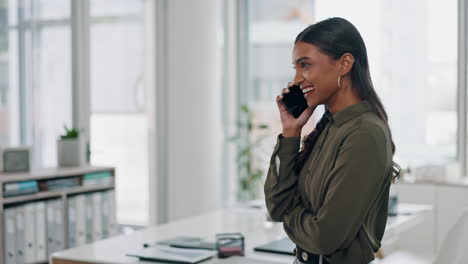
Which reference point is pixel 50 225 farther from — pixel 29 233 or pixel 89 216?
pixel 89 216

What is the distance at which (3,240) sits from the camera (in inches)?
140

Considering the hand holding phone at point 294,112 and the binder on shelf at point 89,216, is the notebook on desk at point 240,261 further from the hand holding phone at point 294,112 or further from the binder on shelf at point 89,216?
the binder on shelf at point 89,216

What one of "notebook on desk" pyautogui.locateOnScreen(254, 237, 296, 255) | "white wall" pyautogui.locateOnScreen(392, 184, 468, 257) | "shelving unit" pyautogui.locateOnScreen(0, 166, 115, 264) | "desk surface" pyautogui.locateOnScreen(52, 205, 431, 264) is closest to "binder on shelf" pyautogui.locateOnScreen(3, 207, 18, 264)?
"shelving unit" pyautogui.locateOnScreen(0, 166, 115, 264)

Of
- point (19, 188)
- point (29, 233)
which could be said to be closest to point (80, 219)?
point (29, 233)

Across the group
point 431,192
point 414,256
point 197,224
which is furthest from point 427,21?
point 197,224

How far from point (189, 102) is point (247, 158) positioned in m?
1.01

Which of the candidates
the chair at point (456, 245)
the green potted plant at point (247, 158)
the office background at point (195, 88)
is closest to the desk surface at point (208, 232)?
the chair at point (456, 245)

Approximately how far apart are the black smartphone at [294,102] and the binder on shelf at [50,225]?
2.53m

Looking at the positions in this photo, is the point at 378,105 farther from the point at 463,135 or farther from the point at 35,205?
the point at 463,135

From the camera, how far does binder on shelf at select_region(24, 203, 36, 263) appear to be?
146 inches

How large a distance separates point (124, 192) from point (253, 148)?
60.7 inches

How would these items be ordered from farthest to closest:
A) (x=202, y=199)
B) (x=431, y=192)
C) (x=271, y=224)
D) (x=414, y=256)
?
(x=202, y=199) → (x=431, y=192) → (x=414, y=256) → (x=271, y=224)

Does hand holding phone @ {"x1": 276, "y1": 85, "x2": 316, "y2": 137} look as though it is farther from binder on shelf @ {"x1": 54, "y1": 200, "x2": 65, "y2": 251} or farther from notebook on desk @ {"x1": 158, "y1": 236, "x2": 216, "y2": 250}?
binder on shelf @ {"x1": 54, "y1": 200, "x2": 65, "y2": 251}

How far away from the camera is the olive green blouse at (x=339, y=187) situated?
60.2 inches
